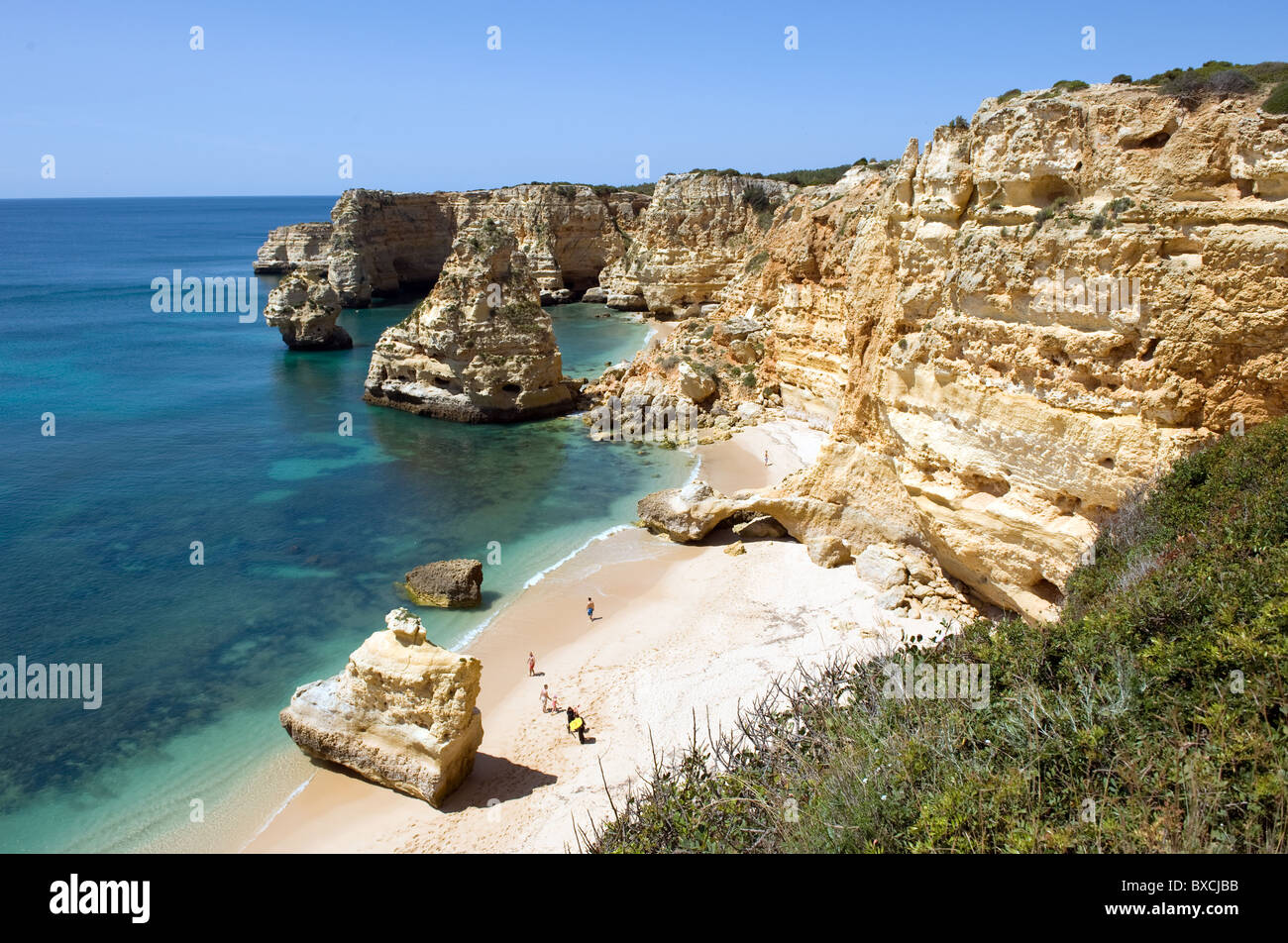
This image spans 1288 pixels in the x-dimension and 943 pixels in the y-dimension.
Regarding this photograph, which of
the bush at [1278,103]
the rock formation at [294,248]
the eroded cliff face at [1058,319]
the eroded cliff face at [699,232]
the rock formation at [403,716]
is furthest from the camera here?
the rock formation at [294,248]

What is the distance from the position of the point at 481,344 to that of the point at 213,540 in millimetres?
16597

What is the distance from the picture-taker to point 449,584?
19688mm

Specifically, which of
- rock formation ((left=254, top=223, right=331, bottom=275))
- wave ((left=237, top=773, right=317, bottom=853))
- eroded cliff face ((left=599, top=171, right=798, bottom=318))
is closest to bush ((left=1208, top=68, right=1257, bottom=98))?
wave ((left=237, top=773, right=317, bottom=853))

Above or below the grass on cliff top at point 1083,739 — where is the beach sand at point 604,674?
below

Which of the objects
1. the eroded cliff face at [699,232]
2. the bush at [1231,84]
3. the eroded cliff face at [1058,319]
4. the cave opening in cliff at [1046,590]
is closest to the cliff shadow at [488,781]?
the cave opening in cliff at [1046,590]

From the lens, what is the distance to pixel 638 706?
1520cm

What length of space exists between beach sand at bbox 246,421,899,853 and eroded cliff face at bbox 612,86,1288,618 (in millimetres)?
3400

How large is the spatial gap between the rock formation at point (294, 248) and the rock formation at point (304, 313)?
104 ft

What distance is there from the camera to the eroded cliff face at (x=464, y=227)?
230ft

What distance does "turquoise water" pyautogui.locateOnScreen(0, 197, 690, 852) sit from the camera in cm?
1412

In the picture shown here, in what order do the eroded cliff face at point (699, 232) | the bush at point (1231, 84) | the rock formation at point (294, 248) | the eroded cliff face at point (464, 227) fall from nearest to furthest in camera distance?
the bush at point (1231, 84)
the eroded cliff face at point (699, 232)
the eroded cliff face at point (464, 227)
the rock formation at point (294, 248)

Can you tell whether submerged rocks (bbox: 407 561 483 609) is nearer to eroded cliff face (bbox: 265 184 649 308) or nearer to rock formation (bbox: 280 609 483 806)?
rock formation (bbox: 280 609 483 806)

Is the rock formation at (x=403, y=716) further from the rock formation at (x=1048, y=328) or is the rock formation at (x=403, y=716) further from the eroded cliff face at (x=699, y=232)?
the eroded cliff face at (x=699, y=232)
